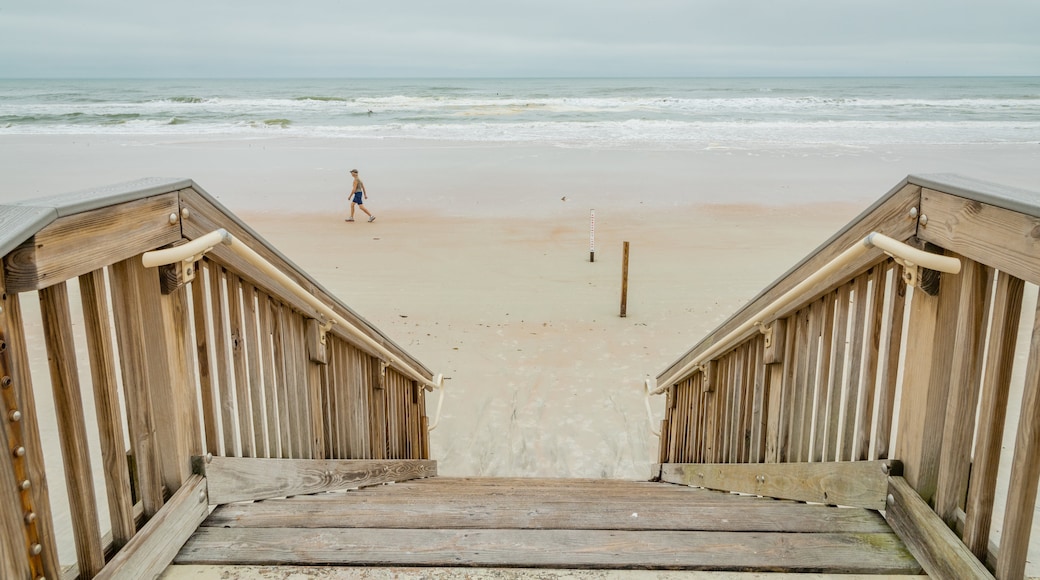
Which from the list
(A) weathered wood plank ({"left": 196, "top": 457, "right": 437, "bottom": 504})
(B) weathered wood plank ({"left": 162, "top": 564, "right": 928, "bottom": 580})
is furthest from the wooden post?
(B) weathered wood plank ({"left": 162, "top": 564, "right": 928, "bottom": 580})

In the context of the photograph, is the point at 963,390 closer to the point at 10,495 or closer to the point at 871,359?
the point at 871,359

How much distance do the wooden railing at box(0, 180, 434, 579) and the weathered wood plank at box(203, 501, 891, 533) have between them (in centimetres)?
29

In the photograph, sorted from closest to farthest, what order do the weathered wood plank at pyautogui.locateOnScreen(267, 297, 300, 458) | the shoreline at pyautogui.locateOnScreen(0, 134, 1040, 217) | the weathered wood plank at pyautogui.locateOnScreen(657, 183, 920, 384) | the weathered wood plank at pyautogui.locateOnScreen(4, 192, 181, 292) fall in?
1. the weathered wood plank at pyautogui.locateOnScreen(4, 192, 181, 292)
2. the weathered wood plank at pyautogui.locateOnScreen(657, 183, 920, 384)
3. the weathered wood plank at pyautogui.locateOnScreen(267, 297, 300, 458)
4. the shoreline at pyautogui.locateOnScreen(0, 134, 1040, 217)

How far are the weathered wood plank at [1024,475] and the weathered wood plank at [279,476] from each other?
8.19ft

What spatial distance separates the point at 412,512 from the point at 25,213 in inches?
74.4

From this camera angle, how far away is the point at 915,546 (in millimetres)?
2361

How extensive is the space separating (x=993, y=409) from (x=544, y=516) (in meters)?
1.71

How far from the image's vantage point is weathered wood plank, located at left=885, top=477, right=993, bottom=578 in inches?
83.0

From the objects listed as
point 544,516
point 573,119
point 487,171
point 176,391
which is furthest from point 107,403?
point 573,119

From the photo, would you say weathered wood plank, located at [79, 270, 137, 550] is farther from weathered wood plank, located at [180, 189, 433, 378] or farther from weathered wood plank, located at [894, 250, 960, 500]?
weathered wood plank, located at [894, 250, 960, 500]

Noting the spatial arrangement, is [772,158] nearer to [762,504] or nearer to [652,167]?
[652,167]

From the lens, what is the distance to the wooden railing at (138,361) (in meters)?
1.66

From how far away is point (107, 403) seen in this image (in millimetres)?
2074

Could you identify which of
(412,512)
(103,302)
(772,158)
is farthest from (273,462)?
(772,158)
